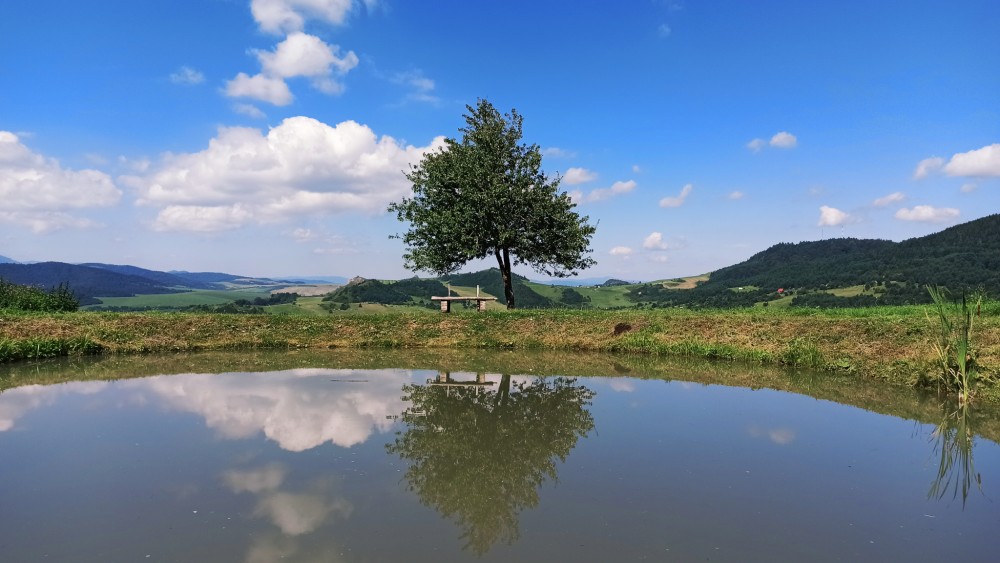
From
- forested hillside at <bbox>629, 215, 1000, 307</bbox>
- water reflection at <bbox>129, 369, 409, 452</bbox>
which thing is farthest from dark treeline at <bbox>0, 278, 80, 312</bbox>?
forested hillside at <bbox>629, 215, 1000, 307</bbox>

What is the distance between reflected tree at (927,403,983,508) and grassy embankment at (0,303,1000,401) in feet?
17.4

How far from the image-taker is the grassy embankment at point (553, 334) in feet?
64.4

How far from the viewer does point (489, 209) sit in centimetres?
3200

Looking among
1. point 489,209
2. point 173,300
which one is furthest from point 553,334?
point 173,300

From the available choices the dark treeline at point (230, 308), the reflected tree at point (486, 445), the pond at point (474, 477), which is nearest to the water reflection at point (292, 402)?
the pond at point (474, 477)

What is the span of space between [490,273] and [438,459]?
11667cm

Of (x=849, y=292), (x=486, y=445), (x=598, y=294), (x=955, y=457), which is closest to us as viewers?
(x=955, y=457)

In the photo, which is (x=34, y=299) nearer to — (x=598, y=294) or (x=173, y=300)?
(x=598, y=294)

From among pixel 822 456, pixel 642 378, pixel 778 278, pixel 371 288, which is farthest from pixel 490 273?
pixel 822 456

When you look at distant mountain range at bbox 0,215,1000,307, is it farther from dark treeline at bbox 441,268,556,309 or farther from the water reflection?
the water reflection

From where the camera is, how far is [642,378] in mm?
17750

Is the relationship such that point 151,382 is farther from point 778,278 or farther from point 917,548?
point 778,278

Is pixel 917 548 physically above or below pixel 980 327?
below

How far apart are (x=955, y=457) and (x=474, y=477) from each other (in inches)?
359
